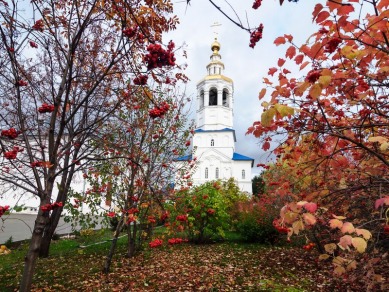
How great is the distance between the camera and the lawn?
4883mm

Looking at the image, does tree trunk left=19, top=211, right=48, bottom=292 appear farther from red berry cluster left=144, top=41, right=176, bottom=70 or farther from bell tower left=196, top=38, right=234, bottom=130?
bell tower left=196, top=38, right=234, bottom=130

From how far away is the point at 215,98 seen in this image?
3528cm

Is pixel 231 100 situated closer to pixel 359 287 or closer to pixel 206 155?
pixel 206 155

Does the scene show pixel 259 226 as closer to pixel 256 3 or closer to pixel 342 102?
pixel 342 102

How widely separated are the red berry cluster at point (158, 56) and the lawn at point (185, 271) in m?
3.43

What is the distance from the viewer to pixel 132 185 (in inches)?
237

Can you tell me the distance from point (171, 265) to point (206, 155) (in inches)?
1148

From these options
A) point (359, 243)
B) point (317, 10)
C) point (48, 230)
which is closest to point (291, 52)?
point (317, 10)

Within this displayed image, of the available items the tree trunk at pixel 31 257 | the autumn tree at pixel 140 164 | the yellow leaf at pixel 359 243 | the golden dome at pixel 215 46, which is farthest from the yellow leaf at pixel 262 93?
the golden dome at pixel 215 46

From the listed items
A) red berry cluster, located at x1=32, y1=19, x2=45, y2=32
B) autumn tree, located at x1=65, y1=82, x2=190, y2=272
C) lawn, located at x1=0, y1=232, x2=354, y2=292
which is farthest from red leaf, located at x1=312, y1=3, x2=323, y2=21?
autumn tree, located at x1=65, y1=82, x2=190, y2=272

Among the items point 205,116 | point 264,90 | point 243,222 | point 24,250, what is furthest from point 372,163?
point 205,116

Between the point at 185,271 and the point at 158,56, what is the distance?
5.11 metres

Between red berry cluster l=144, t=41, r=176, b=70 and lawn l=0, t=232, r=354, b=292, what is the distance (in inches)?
135

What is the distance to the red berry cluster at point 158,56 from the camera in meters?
1.99
